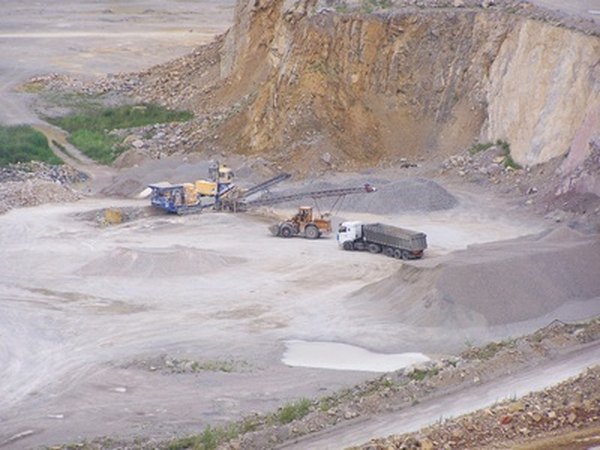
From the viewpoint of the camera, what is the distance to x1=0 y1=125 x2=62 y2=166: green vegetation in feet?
186

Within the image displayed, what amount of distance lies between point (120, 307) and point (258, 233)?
33.4 ft

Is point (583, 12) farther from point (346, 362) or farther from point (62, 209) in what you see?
point (346, 362)

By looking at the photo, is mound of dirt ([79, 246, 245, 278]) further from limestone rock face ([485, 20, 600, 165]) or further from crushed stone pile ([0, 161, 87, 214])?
limestone rock face ([485, 20, 600, 165])

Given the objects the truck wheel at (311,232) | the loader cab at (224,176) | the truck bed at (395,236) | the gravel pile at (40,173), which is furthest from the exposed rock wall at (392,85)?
the truck bed at (395,236)

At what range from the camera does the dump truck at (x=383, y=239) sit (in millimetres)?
40219

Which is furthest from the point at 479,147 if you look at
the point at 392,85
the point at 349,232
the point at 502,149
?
the point at 349,232

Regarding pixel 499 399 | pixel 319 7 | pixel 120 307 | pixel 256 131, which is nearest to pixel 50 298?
pixel 120 307

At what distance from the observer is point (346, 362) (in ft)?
99.1

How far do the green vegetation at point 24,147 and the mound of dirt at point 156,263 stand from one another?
17848 mm

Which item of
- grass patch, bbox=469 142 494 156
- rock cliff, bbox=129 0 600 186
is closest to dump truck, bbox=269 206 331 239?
rock cliff, bbox=129 0 600 186

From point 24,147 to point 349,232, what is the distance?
21.6m

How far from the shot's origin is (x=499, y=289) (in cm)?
3275

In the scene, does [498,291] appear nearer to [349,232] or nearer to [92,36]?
[349,232]

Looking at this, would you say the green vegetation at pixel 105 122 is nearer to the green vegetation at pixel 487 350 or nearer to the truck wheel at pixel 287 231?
the truck wheel at pixel 287 231
